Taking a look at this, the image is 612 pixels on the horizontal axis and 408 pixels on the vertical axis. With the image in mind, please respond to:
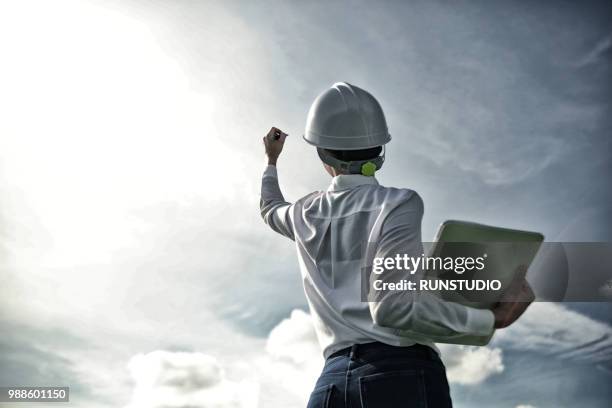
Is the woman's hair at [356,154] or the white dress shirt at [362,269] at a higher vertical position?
the woman's hair at [356,154]

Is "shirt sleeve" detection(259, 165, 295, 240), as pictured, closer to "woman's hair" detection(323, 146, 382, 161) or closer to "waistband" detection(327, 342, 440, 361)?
A: "woman's hair" detection(323, 146, 382, 161)

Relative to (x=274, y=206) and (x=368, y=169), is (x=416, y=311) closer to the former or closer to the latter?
(x=368, y=169)

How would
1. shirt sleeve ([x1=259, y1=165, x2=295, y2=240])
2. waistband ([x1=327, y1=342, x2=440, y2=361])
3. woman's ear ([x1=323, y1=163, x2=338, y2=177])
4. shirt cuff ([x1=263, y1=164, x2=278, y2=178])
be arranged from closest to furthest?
1. waistband ([x1=327, y1=342, x2=440, y2=361])
2. woman's ear ([x1=323, y1=163, x2=338, y2=177])
3. shirt sleeve ([x1=259, y1=165, x2=295, y2=240])
4. shirt cuff ([x1=263, y1=164, x2=278, y2=178])

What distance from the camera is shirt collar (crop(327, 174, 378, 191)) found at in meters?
3.85

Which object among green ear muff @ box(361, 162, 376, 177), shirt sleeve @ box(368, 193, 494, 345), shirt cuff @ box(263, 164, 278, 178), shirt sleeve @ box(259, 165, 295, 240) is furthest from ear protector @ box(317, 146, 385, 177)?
shirt cuff @ box(263, 164, 278, 178)

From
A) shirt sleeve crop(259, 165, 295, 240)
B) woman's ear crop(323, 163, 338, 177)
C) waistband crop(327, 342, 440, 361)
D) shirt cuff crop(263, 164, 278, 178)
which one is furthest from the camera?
shirt cuff crop(263, 164, 278, 178)

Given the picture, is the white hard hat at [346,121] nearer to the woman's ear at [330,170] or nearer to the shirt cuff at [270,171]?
the woman's ear at [330,170]

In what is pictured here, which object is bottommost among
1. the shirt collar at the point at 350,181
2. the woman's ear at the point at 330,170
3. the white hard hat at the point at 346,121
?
the shirt collar at the point at 350,181

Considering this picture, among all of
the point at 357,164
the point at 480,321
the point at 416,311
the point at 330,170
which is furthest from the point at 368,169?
the point at 480,321

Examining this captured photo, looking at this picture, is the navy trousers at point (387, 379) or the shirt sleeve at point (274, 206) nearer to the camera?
the navy trousers at point (387, 379)

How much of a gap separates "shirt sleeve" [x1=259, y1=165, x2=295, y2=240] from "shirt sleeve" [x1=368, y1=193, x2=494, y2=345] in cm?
95

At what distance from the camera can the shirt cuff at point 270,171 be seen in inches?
190

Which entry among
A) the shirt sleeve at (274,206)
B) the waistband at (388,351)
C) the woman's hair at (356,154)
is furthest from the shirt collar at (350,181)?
the waistband at (388,351)

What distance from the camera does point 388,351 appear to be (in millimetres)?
3381
